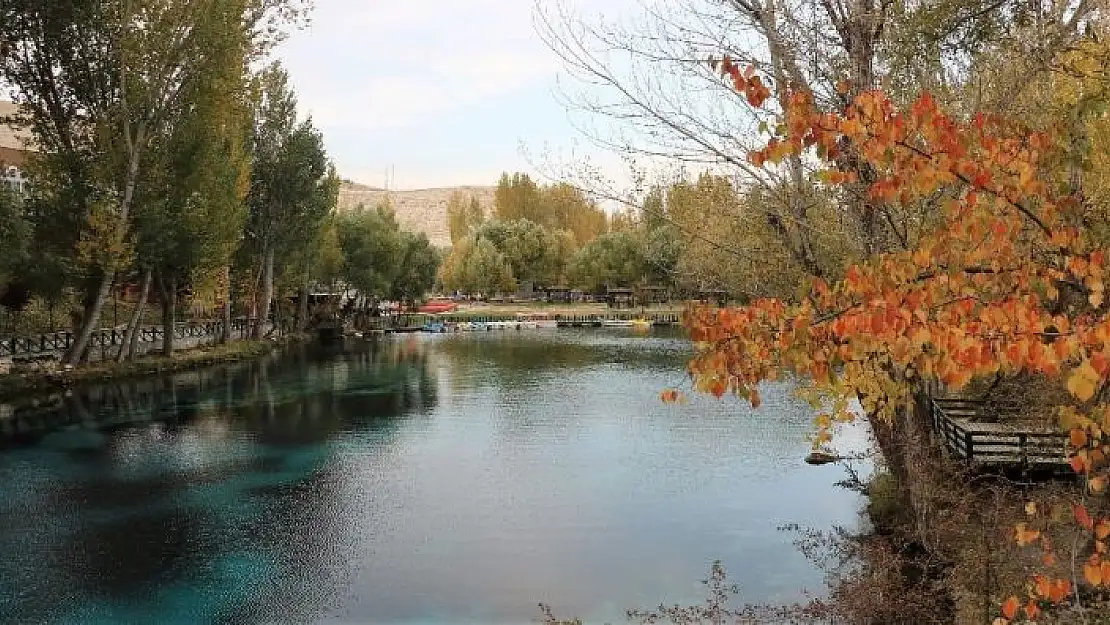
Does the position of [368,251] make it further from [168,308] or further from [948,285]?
[948,285]

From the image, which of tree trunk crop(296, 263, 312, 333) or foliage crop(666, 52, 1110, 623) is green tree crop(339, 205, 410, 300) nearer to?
tree trunk crop(296, 263, 312, 333)

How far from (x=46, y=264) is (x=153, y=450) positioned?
1449cm

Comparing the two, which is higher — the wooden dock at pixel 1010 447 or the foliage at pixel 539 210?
the foliage at pixel 539 210

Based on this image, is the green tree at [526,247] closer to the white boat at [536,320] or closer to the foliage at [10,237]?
the white boat at [536,320]

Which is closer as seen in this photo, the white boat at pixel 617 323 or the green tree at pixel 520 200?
the white boat at pixel 617 323

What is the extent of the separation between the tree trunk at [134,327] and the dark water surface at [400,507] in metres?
5.32

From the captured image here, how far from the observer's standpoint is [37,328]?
42094 millimetres

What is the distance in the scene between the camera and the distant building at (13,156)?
34.2 metres

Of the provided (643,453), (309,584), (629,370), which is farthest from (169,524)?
(629,370)

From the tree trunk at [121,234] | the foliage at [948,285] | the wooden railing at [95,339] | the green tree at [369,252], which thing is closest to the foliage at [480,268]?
the green tree at [369,252]

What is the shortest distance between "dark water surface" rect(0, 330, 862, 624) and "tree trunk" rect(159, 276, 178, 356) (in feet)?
27.5

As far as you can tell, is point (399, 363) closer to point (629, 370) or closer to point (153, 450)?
point (629, 370)

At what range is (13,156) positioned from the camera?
208ft

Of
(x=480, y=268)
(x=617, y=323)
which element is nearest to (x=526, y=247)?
(x=480, y=268)
